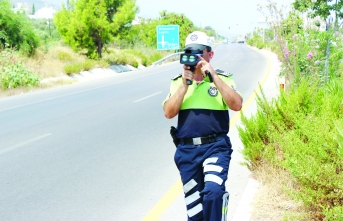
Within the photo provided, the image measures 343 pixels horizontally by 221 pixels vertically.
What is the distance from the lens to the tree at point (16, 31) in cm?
2372

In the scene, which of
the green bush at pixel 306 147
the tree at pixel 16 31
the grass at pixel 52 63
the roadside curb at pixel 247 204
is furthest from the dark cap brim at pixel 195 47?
the tree at pixel 16 31

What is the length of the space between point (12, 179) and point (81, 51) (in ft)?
87.0

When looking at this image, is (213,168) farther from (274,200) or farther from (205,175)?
(274,200)

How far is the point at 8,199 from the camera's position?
5.05 meters

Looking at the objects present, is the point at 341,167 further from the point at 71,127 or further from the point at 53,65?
the point at 53,65

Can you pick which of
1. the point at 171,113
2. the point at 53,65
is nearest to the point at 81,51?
the point at 53,65

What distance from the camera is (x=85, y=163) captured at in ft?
21.1

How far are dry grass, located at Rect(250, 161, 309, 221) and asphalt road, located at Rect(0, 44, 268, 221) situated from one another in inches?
45.8

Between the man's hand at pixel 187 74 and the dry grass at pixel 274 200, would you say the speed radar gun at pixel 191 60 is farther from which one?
the dry grass at pixel 274 200

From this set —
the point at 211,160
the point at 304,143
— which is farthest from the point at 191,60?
the point at 304,143

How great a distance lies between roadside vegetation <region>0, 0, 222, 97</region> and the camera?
20250 millimetres

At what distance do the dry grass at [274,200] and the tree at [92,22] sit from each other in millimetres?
26018

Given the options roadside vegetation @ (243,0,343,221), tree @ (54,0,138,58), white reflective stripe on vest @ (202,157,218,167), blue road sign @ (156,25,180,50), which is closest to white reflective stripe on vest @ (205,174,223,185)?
white reflective stripe on vest @ (202,157,218,167)

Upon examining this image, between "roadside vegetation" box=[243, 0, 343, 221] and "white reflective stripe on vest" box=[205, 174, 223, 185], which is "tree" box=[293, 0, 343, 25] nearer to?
"roadside vegetation" box=[243, 0, 343, 221]
